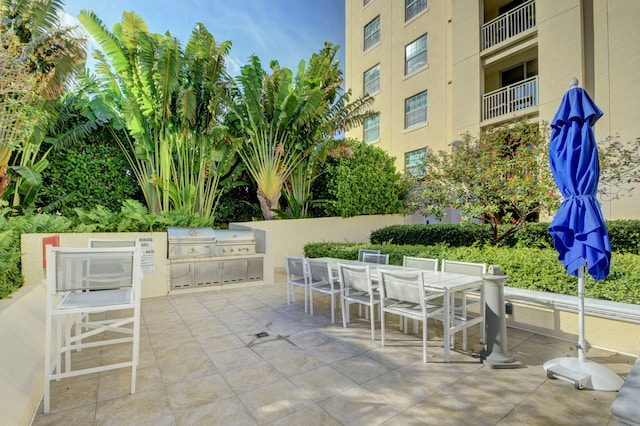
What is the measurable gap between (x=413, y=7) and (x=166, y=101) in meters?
12.4

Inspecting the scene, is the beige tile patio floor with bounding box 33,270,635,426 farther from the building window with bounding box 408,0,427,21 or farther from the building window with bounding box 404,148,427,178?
the building window with bounding box 408,0,427,21

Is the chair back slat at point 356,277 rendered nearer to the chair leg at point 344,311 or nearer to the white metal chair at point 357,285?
the white metal chair at point 357,285

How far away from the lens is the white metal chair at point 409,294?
344cm

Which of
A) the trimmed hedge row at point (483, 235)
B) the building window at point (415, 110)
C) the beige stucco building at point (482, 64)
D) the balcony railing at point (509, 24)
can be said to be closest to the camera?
the trimmed hedge row at point (483, 235)

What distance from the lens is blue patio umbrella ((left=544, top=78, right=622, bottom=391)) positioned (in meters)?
2.99

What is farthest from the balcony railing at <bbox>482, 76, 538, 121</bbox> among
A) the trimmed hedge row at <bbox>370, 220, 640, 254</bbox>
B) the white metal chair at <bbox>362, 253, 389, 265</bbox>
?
the white metal chair at <bbox>362, 253, 389, 265</bbox>

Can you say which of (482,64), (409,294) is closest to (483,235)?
(409,294)

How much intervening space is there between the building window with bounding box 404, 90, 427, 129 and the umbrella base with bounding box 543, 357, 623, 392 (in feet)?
39.6

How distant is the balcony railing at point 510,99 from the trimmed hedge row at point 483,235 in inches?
193

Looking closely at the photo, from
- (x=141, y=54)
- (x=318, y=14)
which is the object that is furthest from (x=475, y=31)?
(x=141, y=54)

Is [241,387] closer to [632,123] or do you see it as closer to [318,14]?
[632,123]

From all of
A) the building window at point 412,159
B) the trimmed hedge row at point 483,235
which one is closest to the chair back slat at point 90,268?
the trimmed hedge row at point 483,235

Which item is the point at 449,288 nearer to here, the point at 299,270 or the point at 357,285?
the point at 357,285

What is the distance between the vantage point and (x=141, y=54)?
26.2ft
